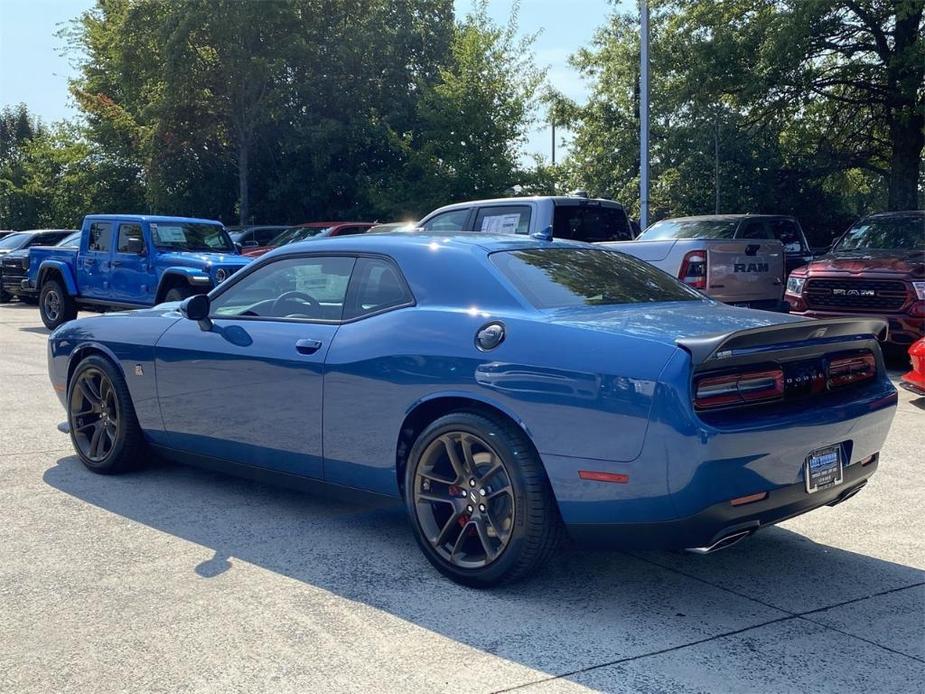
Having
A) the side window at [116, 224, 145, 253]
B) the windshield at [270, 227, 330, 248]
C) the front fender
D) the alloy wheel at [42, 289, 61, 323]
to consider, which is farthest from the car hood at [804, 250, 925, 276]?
the windshield at [270, 227, 330, 248]

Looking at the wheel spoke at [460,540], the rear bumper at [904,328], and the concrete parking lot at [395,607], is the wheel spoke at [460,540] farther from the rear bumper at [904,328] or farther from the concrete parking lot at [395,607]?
the rear bumper at [904,328]

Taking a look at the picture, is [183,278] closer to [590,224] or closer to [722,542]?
[590,224]

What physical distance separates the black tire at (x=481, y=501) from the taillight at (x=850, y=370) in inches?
51.0

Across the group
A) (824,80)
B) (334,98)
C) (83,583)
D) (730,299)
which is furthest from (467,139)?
(83,583)

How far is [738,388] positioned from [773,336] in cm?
30

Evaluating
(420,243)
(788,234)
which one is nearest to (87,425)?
(420,243)

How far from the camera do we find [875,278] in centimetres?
1028

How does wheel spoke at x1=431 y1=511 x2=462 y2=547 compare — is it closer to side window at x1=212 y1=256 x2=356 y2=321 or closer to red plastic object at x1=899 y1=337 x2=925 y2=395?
side window at x1=212 y1=256 x2=356 y2=321

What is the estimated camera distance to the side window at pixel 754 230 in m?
13.4

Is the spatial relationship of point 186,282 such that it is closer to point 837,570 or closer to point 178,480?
point 178,480

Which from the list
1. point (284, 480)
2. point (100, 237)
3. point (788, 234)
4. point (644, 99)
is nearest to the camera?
point (284, 480)

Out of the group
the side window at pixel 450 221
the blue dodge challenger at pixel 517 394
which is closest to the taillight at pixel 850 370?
the blue dodge challenger at pixel 517 394

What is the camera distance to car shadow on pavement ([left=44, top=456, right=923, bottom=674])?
361 cm

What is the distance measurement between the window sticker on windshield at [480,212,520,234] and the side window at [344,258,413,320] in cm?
648
